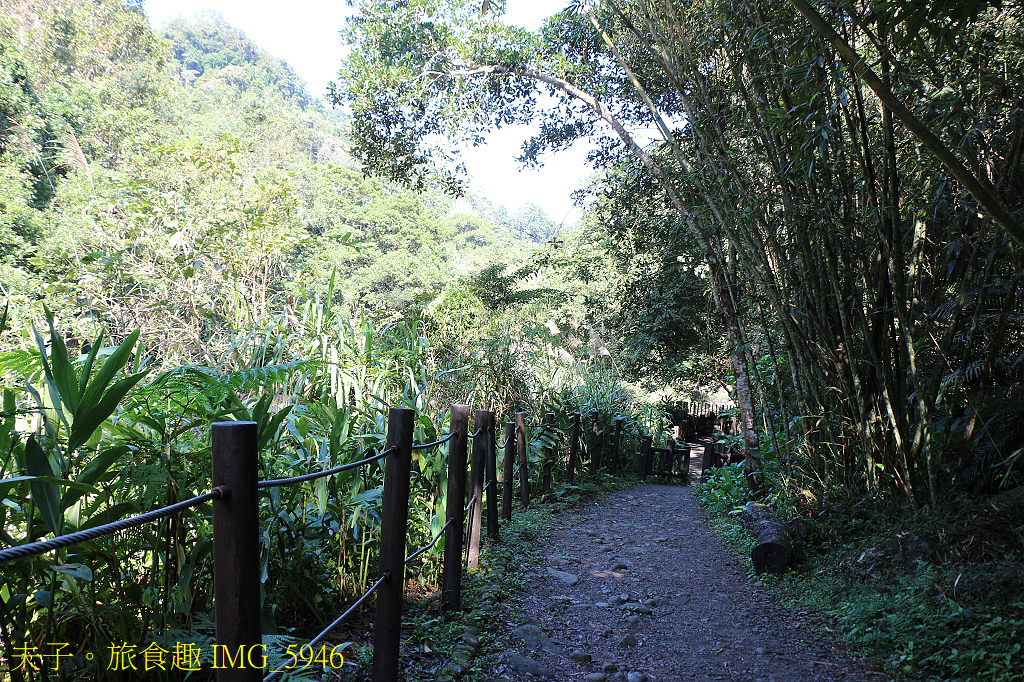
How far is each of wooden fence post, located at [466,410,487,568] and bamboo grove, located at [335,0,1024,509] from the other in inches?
86.0

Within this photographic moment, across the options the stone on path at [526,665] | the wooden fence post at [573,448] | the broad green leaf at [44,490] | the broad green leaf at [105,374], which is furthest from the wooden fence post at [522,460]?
the broad green leaf at [44,490]

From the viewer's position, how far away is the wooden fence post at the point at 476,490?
3.25 meters

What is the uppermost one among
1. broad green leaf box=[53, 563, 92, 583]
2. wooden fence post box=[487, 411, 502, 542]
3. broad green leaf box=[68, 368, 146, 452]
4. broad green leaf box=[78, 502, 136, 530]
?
broad green leaf box=[68, 368, 146, 452]

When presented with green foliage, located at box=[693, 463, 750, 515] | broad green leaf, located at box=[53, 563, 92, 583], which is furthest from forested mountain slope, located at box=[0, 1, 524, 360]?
green foliage, located at box=[693, 463, 750, 515]

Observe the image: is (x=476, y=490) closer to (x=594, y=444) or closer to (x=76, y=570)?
(x=76, y=570)

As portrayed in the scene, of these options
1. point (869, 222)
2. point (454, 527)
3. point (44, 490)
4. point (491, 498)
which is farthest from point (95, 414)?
point (869, 222)

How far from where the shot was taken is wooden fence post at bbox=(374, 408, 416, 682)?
186 cm

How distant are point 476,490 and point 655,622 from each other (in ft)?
3.68

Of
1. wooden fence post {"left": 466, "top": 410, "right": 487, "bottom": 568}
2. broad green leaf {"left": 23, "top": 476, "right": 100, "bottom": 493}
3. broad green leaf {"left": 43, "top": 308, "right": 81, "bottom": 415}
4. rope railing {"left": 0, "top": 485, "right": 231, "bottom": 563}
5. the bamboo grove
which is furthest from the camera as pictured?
wooden fence post {"left": 466, "top": 410, "right": 487, "bottom": 568}

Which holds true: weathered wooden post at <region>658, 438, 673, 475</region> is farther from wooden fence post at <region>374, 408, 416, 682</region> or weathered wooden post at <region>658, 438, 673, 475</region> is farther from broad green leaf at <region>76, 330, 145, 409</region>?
broad green leaf at <region>76, 330, 145, 409</region>

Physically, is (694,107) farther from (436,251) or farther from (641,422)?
(436,251)

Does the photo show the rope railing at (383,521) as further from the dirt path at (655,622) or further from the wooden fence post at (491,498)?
the dirt path at (655,622)

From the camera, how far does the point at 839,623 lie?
9.68 feet

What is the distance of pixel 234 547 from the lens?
1013mm
